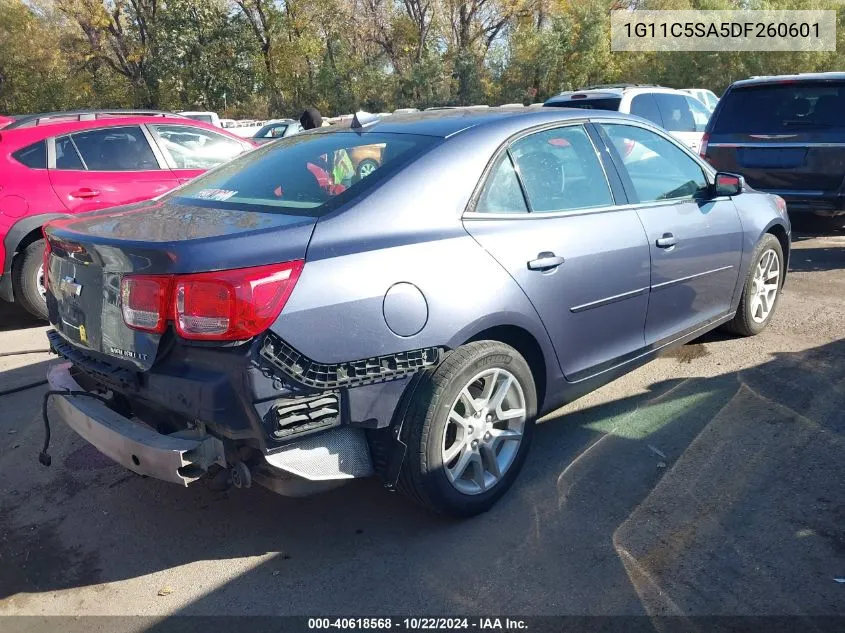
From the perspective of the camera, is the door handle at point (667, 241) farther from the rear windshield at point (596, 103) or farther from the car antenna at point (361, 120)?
the rear windshield at point (596, 103)

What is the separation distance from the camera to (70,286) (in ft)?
10.4

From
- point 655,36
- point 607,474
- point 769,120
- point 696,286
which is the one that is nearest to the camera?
point 607,474

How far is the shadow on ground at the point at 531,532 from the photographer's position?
9.14 feet

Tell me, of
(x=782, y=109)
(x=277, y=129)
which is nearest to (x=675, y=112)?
(x=782, y=109)

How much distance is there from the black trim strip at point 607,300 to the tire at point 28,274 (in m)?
4.73

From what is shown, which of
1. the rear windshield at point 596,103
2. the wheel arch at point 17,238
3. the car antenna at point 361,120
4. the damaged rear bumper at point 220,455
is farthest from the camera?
the rear windshield at point 596,103

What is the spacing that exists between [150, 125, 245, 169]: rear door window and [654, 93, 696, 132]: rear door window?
6.48m

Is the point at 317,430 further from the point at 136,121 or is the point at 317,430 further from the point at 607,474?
the point at 136,121

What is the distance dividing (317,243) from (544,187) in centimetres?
133

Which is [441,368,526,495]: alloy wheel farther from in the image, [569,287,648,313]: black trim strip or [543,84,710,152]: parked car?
[543,84,710,152]: parked car

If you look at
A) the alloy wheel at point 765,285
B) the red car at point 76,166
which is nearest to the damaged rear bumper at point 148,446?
the red car at point 76,166

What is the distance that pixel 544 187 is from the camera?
3.63 meters

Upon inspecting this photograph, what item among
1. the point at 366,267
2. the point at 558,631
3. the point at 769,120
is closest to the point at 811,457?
the point at 558,631

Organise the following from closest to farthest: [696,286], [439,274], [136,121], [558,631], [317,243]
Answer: [558,631]
[317,243]
[439,274]
[696,286]
[136,121]
